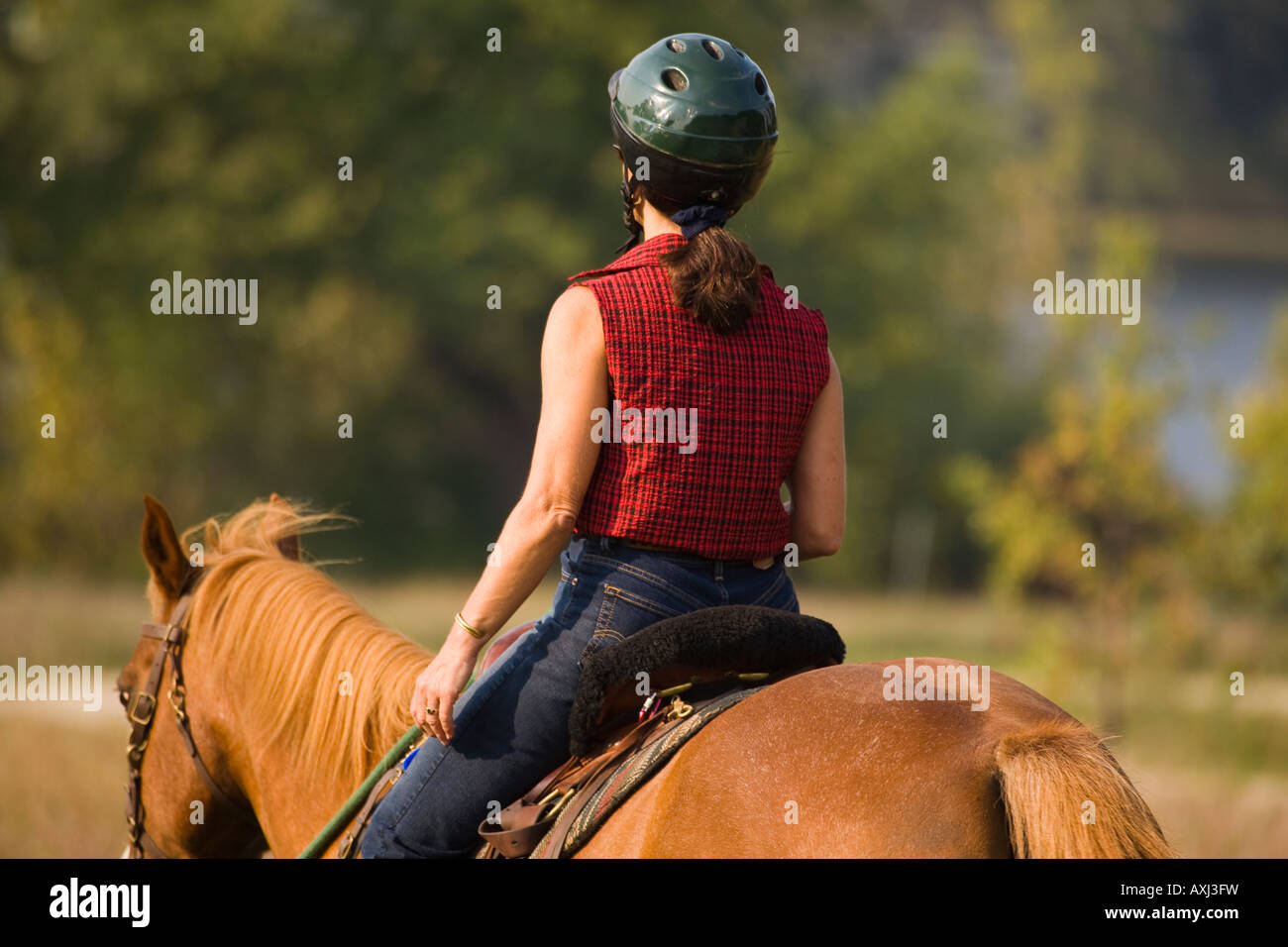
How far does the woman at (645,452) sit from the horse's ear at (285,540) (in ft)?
3.95

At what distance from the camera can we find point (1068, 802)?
2.25 m

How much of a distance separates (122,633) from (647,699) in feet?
43.9

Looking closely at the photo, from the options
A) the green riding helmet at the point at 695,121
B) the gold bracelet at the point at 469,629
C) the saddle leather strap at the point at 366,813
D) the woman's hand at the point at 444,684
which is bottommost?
the saddle leather strap at the point at 366,813

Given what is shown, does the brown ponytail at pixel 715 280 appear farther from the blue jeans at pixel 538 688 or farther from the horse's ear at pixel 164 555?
the horse's ear at pixel 164 555

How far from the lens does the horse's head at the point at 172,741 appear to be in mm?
3711

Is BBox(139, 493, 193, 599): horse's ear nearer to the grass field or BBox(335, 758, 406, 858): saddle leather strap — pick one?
BBox(335, 758, 406, 858): saddle leather strap

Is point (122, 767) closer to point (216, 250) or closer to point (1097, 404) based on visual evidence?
point (1097, 404)

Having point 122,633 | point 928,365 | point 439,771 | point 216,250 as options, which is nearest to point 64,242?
point 216,250

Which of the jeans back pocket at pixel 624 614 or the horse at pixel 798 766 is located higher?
the jeans back pocket at pixel 624 614

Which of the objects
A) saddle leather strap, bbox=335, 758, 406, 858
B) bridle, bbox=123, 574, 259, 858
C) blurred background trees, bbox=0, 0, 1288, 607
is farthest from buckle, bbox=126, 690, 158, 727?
blurred background trees, bbox=0, 0, 1288, 607

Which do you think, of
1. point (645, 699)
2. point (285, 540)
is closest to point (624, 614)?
point (645, 699)

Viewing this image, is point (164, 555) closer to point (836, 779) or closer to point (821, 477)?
point (821, 477)

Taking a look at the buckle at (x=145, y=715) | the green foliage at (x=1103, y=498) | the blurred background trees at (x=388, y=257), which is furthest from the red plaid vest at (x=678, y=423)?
the blurred background trees at (x=388, y=257)
